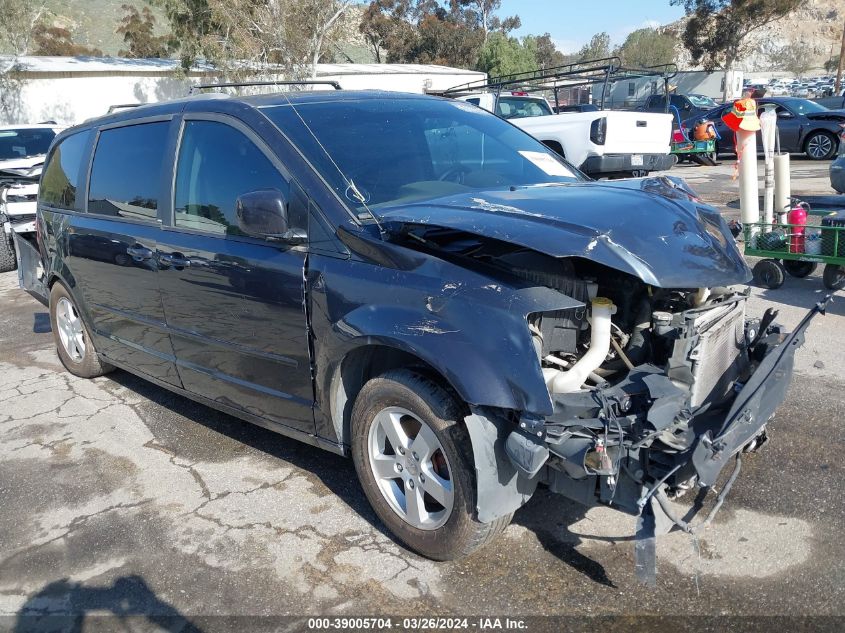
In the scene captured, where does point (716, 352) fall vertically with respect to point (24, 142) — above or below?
below

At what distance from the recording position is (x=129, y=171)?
4.46 metres

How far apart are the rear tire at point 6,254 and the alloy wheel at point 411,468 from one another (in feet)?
30.5

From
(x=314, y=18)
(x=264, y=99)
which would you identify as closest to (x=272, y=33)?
(x=314, y=18)

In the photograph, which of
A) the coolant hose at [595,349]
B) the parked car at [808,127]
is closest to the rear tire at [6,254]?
the coolant hose at [595,349]

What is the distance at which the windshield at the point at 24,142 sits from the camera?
39.6ft

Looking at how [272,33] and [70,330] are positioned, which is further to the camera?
[272,33]

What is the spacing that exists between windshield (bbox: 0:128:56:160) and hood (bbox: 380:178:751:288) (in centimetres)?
1122

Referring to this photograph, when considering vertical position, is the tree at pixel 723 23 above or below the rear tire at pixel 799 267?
above

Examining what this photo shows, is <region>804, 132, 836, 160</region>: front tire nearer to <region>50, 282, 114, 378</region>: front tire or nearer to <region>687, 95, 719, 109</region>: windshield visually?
<region>687, 95, 719, 109</region>: windshield

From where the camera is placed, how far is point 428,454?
9.84 feet

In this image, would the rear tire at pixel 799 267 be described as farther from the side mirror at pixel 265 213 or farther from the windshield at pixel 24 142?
the windshield at pixel 24 142

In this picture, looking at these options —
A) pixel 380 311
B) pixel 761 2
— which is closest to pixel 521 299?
pixel 380 311

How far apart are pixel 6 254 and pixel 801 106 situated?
59.5 ft

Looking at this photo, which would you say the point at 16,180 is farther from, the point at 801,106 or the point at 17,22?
the point at 17,22
